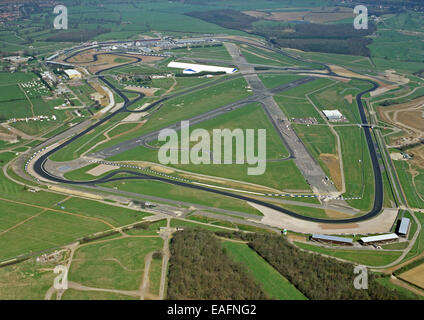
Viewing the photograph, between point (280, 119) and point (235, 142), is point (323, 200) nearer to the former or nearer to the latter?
point (235, 142)

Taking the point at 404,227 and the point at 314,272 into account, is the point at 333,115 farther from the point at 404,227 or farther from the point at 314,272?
the point at 314,272

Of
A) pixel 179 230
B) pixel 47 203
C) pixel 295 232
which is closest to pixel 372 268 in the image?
pixel 295 232

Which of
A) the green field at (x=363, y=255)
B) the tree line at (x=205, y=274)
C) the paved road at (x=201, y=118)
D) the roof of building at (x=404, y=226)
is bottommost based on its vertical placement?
the green field at (x=363, y=255)

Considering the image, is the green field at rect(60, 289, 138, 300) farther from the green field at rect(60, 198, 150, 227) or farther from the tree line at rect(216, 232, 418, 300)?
the tree line at rect(216, 232, 418, 300)

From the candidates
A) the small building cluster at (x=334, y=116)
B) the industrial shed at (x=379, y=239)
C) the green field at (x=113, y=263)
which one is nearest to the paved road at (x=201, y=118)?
the small building cluster at (x=334, y=116)

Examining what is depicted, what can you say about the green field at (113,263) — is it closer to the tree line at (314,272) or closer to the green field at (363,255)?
the tree line at (314,272)

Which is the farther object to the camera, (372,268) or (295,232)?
(295,232)
